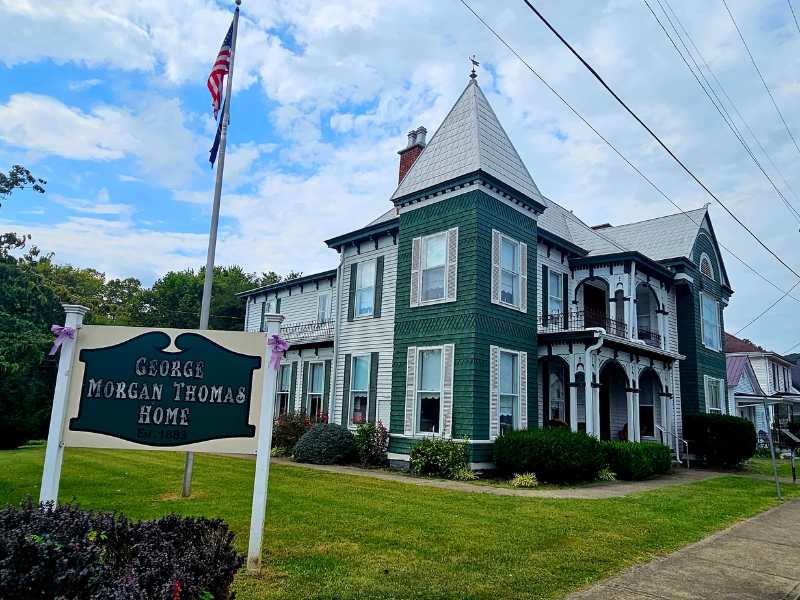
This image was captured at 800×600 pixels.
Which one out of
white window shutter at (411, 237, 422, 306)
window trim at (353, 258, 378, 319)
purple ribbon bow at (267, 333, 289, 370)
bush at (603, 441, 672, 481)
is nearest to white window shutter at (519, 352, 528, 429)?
bush at (603, 441, 672, 481)

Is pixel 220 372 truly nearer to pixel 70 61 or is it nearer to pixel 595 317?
pixel 70 61

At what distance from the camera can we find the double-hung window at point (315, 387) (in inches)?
789

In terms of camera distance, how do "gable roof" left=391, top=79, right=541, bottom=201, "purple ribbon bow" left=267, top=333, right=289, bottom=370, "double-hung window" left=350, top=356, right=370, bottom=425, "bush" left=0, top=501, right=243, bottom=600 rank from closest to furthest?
"bush" left=0, top=501, right=243, bottom=600 → "purple ribbon bow" left=267, top=333, right=289, bottom=370 → "gable roof" left=391, top=79, right=541, bottom=201 → "double-hung window" left=350, top=356, right=370, bottom=425

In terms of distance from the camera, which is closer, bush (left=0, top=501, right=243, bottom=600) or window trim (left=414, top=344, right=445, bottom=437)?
bush (left=0, top=501, right=243, bottom=600)

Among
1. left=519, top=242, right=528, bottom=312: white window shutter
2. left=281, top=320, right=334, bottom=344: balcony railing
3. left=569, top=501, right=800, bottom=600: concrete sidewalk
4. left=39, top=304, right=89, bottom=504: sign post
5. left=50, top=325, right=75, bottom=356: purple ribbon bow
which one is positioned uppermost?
left=519, top=242, right=528, bottom=312: white window shutter

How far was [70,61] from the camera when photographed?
11766 millimetres

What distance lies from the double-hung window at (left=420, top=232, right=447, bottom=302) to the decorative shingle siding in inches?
11.2

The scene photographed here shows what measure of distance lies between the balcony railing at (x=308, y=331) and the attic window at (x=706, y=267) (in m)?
14.8

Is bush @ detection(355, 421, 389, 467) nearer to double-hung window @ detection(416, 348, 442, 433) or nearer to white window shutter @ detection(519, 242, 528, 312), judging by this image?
double-hung window @ detection(416, 348, 442, 433)

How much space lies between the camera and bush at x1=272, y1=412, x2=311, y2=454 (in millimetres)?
18375

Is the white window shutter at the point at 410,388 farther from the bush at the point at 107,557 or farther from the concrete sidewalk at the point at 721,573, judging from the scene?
the bush at the point at 107,557

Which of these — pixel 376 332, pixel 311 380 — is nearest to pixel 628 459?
pixel 376 332

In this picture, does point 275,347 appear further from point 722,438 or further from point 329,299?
point 722,438

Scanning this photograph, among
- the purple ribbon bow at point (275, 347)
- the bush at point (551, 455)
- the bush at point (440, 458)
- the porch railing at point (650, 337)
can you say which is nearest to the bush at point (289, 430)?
the bush at point (440, 458)
